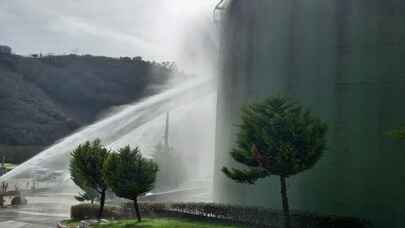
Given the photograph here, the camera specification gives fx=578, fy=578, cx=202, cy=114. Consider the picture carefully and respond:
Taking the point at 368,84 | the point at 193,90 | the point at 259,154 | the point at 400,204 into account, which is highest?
the point at 193,90

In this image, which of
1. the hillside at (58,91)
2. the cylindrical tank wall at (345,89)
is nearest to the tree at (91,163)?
A: the cylindrical tank wall at (345,89)

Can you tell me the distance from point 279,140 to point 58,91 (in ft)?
444

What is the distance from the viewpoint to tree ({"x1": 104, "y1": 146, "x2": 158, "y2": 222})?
2316 centimetres

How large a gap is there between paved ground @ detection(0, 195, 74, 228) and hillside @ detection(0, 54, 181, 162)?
51436mm

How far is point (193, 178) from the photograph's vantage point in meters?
53.4

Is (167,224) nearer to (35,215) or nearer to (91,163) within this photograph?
(91,163)

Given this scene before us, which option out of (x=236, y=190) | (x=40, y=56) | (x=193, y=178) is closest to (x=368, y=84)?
(x=236, y=190)

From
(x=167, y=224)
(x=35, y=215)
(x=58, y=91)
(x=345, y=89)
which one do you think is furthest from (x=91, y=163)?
(x=58, y=91)

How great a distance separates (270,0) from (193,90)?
20901 millimetres

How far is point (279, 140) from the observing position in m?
17.8

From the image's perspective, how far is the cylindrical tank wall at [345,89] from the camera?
68.4 feet

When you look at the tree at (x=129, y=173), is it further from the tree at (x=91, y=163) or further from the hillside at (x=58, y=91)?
the hillside at (x=58, y=91)

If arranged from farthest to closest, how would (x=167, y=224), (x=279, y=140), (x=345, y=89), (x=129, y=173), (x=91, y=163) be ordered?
(x=91, y=163) → (x=129, y=173) → (x=167, y=224) → (x=345, y=89) → (x=279, y=140)

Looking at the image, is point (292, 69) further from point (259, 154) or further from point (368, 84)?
point (259, 154)
